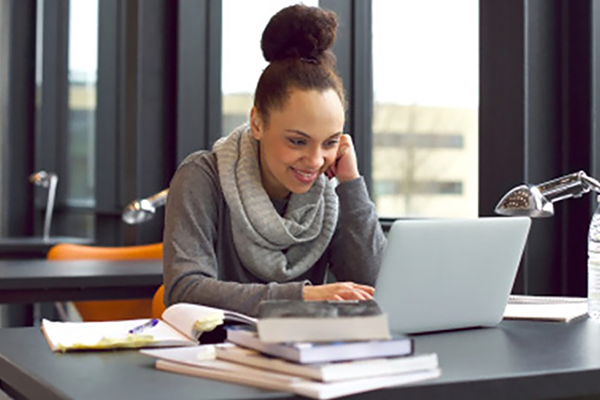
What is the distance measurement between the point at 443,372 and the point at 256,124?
1.09m

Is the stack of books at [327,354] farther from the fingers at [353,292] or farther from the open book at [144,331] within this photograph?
the fingers at [353,292]

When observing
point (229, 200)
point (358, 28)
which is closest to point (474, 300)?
point (229, 200)

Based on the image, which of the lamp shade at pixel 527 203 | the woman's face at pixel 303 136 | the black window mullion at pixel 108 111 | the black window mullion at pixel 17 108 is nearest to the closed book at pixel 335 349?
the lamp shade at pixel 527 203

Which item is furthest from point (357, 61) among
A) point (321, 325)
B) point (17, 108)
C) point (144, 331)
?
point (17, 108)

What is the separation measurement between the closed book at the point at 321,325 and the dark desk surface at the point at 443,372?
0.23ft

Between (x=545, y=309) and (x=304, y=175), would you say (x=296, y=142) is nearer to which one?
(x=304, y=175)

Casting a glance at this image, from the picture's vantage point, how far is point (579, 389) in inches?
48.3

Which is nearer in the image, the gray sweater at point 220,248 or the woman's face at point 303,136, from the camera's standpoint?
the gray sweater at point 220,248

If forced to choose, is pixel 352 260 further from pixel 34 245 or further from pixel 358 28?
pixel 34 245

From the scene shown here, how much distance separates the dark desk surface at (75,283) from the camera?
106 inches

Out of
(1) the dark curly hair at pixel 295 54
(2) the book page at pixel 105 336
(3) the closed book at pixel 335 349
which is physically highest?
(1) the dark curly hair at pixel 295 54

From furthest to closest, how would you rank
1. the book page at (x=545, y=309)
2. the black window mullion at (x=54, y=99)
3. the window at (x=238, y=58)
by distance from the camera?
the black window mullion at (x=54, y=99) → the window at (x=238, y=58) → the book page at (x=545, y=309)

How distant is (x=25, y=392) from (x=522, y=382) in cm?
68

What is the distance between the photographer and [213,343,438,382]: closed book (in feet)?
3.50
